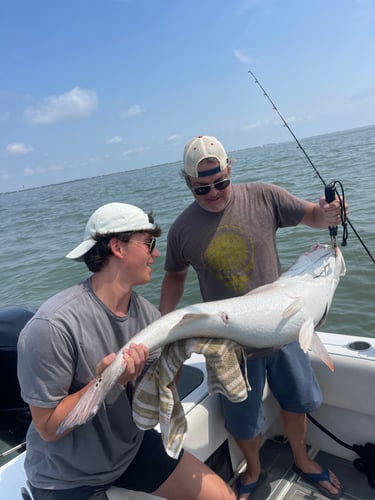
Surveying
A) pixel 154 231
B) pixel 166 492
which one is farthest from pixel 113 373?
pixel 166 492

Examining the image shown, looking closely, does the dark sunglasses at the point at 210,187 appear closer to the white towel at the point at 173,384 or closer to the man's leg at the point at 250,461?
the white towel at the point at 173,384

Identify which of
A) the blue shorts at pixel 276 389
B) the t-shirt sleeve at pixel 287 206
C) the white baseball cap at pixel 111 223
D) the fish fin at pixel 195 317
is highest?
the white baseball cap at pixel 111 223

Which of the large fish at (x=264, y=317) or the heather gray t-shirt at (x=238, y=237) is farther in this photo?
the heather gray t-shirt at (x=238, y=237)

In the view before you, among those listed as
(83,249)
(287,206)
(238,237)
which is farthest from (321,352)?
(83,249)

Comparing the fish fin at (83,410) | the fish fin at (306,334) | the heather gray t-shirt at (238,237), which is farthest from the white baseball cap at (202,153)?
the fish fin at (83,410)

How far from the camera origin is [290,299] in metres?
2.32

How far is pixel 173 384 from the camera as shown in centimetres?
220

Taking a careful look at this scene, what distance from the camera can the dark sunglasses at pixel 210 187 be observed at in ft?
8.89

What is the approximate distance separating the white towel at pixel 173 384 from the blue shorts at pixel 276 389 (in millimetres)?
594

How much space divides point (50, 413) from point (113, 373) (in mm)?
353

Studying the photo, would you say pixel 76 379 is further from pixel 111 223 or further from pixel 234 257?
pixel 234 257

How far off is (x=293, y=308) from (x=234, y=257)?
0.62 meters

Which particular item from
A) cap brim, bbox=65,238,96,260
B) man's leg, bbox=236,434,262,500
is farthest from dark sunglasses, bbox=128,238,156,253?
man's leg, bbox=236,434,262,500

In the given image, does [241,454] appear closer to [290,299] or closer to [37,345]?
[290,299]
